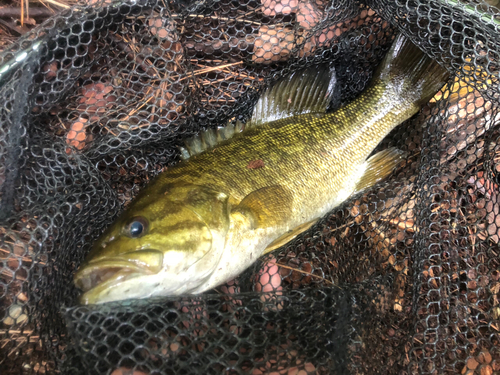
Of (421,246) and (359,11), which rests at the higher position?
(359,11)

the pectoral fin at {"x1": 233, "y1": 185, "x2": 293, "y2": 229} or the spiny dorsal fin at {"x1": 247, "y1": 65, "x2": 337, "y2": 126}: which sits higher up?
the spiny dorsal fin at {"x1": 247, "y1": 65, "x2": 337, "y2": 126}

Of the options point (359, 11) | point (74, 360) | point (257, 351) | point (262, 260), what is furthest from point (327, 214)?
point (74, 360)

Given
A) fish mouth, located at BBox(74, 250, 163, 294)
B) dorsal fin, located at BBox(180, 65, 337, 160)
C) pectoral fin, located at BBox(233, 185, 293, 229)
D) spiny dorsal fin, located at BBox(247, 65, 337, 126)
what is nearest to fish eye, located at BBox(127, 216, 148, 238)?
fish mouth, located at BBox(74, 250, 163, 294)

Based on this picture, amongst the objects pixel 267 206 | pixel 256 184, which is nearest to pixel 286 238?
pixel 267 206

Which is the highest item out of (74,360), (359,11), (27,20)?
(359,11)

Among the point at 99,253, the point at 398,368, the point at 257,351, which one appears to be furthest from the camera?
the point at 398,368

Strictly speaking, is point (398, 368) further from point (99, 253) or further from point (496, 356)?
point (99, 253)

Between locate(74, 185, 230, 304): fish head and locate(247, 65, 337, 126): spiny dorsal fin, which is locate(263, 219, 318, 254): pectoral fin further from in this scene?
locate(247, 65, 337, 126): spiny dorsal fin
